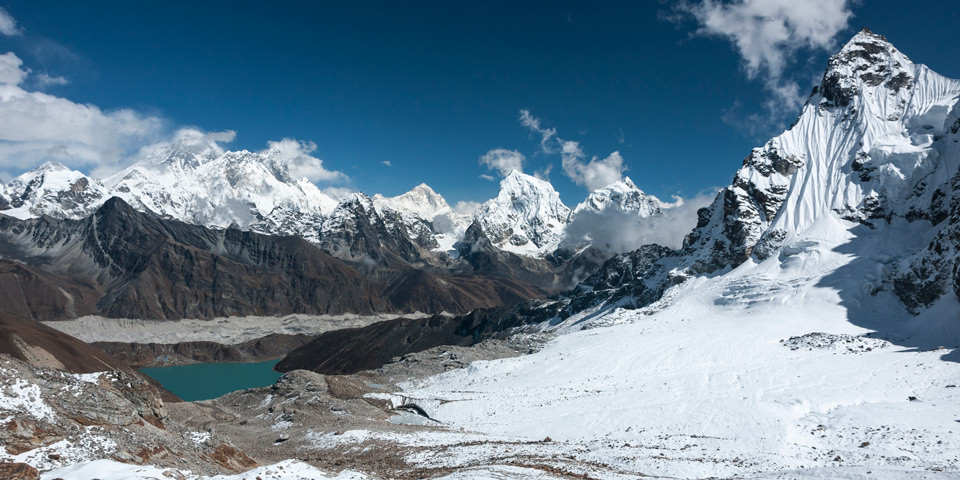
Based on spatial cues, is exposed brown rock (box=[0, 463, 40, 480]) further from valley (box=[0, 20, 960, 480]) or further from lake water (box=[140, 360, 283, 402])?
lake water (box=[140, 360, 283, 402])

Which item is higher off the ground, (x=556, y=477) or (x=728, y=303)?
(x=728, y=303)

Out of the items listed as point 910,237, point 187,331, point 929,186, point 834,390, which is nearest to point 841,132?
point 929,186

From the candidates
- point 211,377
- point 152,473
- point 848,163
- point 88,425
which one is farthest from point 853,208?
point 211,377

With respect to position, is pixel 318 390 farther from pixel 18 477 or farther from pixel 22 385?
pixel 18 477

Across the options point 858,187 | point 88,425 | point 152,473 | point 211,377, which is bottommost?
point 152,473

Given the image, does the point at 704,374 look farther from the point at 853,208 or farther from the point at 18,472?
the point at 853,208

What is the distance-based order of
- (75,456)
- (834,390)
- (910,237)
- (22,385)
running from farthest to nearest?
(910,237) < (834,390) < (22,385) < (75,456)

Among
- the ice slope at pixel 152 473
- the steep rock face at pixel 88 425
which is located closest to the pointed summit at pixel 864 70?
the ice slope at pixel 152 473

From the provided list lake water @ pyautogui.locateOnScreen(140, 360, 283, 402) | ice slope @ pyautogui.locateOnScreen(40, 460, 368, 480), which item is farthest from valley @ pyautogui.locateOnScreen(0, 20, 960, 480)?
lake water @ pyautogui.locateOnScreen(140, 360, 283, 402)
